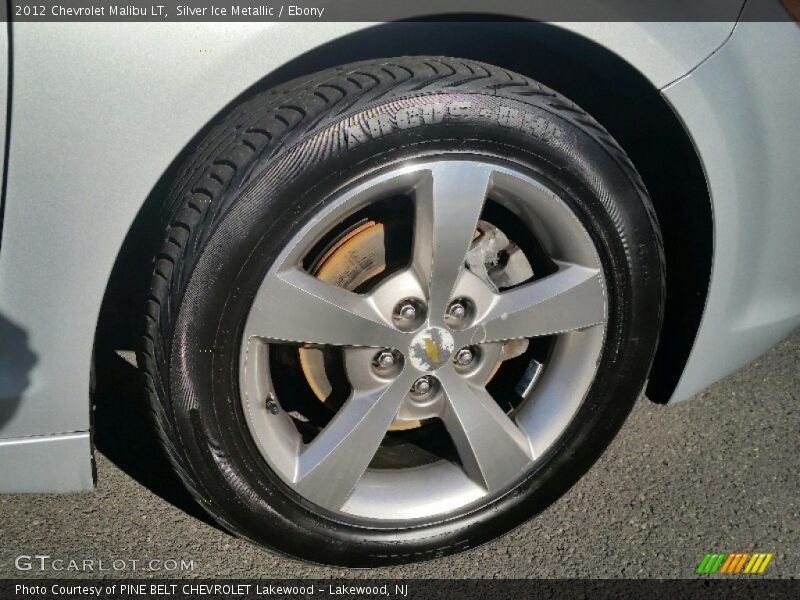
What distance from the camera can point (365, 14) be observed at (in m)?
1.52

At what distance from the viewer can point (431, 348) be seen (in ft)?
5.73

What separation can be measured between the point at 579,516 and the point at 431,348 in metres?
0.62

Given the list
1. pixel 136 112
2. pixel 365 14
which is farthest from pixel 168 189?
pixel 365 14

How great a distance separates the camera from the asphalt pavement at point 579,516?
75.3 inches

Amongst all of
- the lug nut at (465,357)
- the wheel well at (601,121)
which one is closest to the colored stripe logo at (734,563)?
the wheel well at (601,121)

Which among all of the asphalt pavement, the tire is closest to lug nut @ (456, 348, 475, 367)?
the tire

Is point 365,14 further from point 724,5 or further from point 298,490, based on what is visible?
point 298,490

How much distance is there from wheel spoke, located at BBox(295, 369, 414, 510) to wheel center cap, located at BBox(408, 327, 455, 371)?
3 cm

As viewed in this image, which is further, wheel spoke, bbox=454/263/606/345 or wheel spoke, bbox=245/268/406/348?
wheel spoke, bbox=454/263/606/345

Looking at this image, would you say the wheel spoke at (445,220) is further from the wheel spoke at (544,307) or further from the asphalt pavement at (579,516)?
the asphalt pavement at (579,516)

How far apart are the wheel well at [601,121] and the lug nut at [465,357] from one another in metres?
0.53

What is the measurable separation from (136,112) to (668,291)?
49.0 inches

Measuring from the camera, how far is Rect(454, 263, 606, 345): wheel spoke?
5.84ft

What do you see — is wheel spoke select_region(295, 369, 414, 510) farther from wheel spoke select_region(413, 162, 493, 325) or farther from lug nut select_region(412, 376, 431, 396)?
wheel spoke select_region(413, 162, 493, 325)
